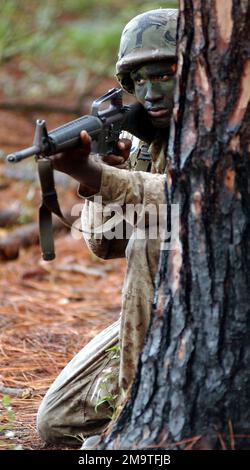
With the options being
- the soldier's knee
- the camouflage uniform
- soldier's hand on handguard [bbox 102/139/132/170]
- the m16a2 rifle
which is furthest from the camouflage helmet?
the soldier's knee

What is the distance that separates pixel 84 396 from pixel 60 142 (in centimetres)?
131

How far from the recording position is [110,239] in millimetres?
3705

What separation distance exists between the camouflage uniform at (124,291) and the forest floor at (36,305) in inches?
7.2

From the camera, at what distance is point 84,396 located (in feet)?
12.4

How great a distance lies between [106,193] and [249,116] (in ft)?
1.89

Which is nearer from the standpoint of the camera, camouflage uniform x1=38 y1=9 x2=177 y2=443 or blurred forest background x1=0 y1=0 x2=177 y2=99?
camouflage uniform x1=38 y1=9 x2=177 y2=443

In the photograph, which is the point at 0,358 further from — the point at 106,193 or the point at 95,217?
the point at 106,193

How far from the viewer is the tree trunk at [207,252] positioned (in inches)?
113

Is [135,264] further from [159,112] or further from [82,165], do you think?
[159,112]

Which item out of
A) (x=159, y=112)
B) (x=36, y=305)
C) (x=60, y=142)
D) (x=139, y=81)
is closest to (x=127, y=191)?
(x=60, y=142)

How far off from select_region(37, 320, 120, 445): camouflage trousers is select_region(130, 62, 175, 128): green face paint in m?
0.89

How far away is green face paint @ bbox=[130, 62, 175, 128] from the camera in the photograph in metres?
3.48

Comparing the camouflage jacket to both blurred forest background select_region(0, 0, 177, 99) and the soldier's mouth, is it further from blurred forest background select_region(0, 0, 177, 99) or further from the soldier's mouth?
blurred forest background select_region(0, 0, 177, 99)
